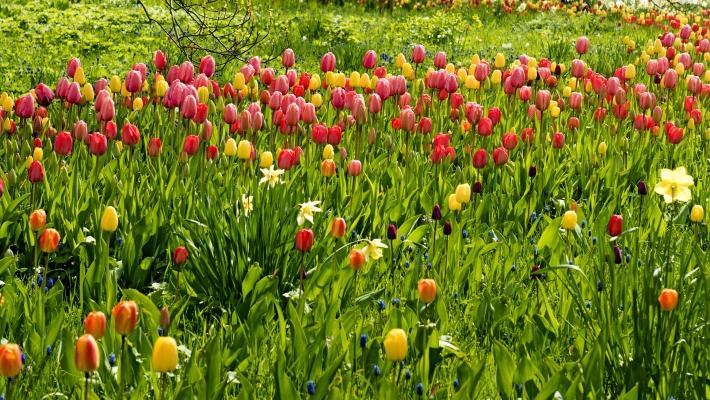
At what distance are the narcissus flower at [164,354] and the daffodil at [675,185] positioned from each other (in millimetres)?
1449

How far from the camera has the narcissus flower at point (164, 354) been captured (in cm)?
190

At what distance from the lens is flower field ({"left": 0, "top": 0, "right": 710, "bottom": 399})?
246 centimetres

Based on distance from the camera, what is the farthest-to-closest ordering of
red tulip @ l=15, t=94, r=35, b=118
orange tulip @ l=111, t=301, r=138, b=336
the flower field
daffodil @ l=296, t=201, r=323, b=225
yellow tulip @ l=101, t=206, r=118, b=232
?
red tulip @ l=15, t=94, r=35, b=118 < daffodil @ l=296, t=201, r=323, b=225 < yellow tulip @ l=101, t=206, r=118, b=232 < the flower field < orange tulip @ l=111, t=301, r=138, b=336

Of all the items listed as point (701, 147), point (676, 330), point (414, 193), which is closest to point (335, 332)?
point (676, 330)

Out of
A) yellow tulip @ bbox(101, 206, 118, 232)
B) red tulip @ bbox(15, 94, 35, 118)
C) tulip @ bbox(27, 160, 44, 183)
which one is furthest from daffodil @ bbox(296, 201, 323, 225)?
red tulip @ bbox(15, 94, 35, 118)

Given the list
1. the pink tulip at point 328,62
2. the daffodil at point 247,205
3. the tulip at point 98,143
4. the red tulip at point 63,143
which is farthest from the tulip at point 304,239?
the pink tulip at point 328,62

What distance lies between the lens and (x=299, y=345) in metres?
2.57

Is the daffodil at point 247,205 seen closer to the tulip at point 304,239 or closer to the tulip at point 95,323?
the tulip at point 304,239

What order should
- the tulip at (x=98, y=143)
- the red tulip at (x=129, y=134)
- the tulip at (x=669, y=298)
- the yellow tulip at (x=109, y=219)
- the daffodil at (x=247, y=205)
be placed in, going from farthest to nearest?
the red tulip at (x=129, y=134), the tulip at (x=98, y=143), the daffodil at (x=247, y=205), the yellow tulip at (x=109, y=219), the tulip at (x=669, y=298)

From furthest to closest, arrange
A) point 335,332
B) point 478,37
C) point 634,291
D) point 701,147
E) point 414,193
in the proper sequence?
point 478,37, point 701,147, point 414,193, point 335,332, point 634,291

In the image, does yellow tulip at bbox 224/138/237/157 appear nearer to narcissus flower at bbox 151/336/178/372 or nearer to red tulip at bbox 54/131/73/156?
red tulip at bbox 54/131/73/156

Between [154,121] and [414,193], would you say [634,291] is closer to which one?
[414,193]

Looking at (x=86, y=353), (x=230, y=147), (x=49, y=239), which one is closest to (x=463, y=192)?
(x=230, y=147)

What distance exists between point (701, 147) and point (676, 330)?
3.39 metres
